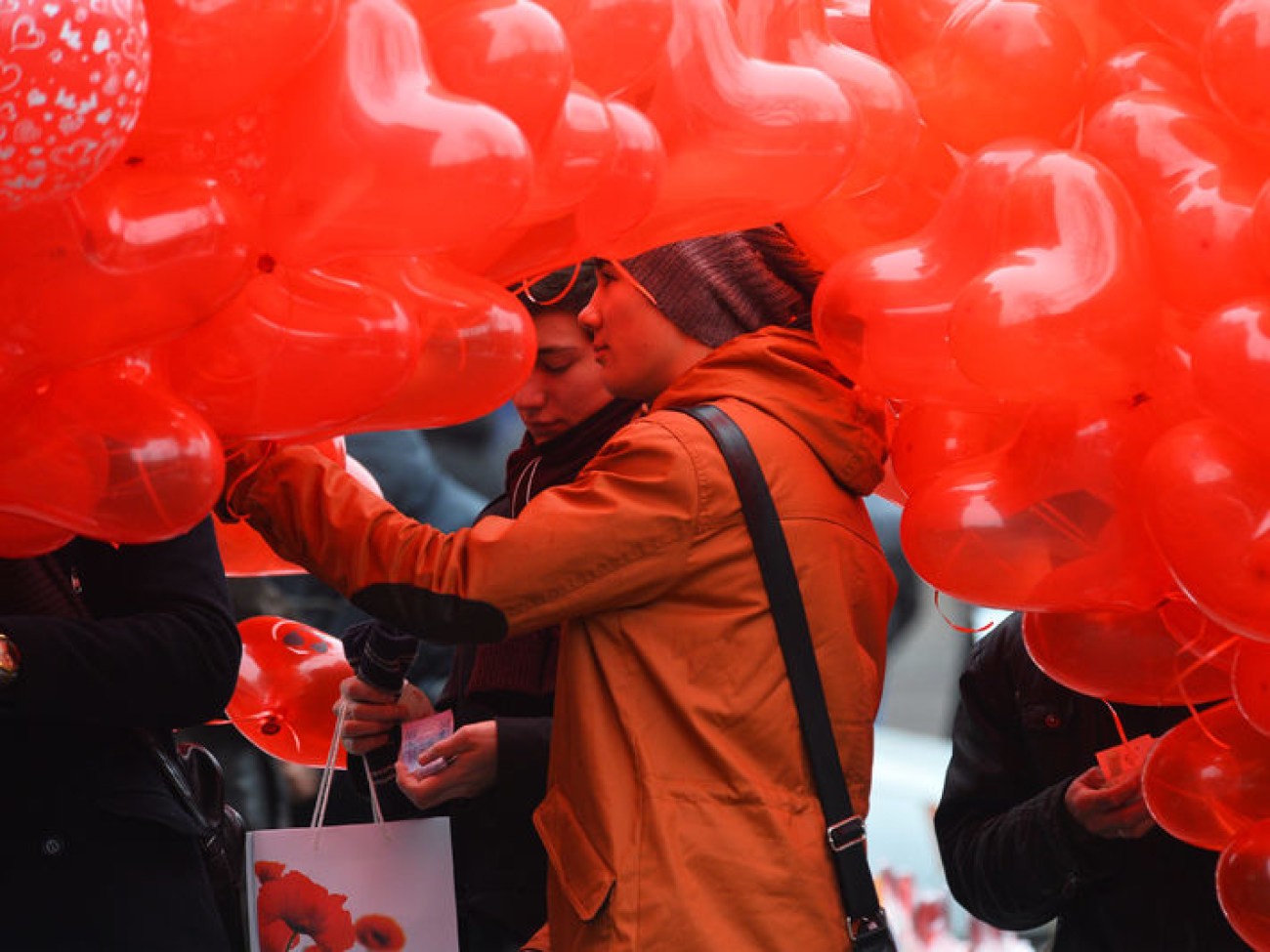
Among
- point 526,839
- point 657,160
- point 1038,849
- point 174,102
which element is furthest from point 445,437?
point 174,102

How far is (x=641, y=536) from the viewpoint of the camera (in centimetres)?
168

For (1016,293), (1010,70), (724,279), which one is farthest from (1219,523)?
(724,279)

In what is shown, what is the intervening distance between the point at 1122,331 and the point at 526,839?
40.2 inches

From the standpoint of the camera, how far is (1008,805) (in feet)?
6.96

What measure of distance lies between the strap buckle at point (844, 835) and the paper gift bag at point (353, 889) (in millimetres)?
456

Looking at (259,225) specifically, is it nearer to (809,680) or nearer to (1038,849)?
(809,680)

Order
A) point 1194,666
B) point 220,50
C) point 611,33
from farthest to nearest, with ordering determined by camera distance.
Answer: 1. point 1194,666
2. point 611,33
3. point 220,50

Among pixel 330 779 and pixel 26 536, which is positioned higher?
pixel 26 536

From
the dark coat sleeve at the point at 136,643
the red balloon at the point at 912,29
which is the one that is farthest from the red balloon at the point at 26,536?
the red balloon at the point at 912,29

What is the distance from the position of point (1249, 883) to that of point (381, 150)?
3.38ft

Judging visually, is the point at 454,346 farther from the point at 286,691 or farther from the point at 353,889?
the point at 286,691

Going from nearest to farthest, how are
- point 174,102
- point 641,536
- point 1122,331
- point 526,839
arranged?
point 174,102, point 1122,331, point 641,536, point 526,839

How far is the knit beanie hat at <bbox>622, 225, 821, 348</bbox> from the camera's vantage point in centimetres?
188

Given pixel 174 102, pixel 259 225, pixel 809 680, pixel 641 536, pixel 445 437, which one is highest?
pixel 174 102
